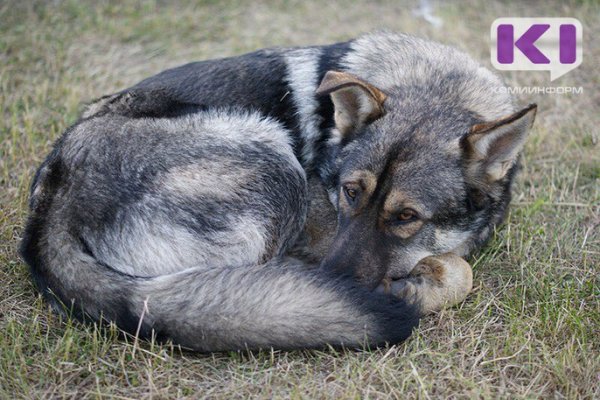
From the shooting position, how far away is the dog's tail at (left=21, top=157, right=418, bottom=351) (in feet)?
10.7

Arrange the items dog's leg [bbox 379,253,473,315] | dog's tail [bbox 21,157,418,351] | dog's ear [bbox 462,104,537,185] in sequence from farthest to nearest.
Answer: dog's leg [bbox 379,253,473,315]
dog's ear [bbox 462,104,537,185]
dog's tail [bbox 21,157,418,351]

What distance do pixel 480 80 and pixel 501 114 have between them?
0.29 m

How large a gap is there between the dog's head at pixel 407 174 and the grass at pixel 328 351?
48 centimetres

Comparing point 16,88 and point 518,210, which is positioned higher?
point 16,88

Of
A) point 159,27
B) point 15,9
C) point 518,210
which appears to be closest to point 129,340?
point 518,210

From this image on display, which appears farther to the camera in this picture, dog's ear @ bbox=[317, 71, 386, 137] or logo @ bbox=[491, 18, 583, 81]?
logo @ bbox=[491, 18, 583, 81]

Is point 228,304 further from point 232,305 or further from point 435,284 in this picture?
point 435,284

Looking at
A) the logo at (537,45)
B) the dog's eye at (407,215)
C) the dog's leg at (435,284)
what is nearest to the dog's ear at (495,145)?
the dog's eye at (407,215)

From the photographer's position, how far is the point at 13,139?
5512 millimetres

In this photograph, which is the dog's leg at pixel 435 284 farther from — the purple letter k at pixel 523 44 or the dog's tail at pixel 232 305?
the purple letter k at pixel 523 44

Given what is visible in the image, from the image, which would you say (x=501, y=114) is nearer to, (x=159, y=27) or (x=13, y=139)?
(x=13, y=139)

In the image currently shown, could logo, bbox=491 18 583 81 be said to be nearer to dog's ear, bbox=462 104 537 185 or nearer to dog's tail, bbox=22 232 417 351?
dog's ear, bbox=462 104 537 185

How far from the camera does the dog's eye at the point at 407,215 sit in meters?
3.73

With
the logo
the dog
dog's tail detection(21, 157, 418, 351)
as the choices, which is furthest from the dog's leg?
the logo
